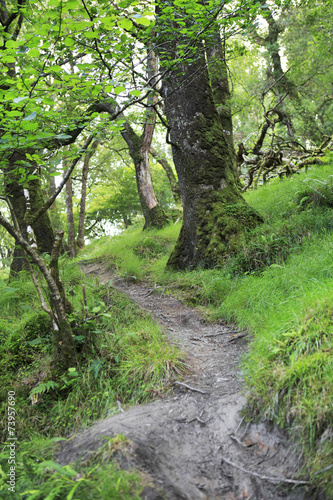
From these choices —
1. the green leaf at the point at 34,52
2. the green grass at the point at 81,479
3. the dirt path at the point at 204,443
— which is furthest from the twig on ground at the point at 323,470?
the green leaf at the point at 34,52

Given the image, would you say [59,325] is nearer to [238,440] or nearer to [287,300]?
[238,440]

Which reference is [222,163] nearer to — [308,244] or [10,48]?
[308,244]

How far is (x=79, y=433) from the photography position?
88.7 inches

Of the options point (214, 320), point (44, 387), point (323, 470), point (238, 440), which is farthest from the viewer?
point (214, 320)

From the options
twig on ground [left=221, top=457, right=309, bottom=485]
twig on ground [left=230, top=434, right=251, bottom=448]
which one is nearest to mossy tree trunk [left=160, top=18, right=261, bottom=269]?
twig on ground [left=230, top=434, right=251, bottom=448]

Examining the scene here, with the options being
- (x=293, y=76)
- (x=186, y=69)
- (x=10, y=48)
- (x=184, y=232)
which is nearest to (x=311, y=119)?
(x=293, y=76)

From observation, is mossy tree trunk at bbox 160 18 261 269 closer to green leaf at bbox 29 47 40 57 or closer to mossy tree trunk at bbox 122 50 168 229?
green leaf at bbox 29 47 40 57

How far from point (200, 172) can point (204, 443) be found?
14.1 feet

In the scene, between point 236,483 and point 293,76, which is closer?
point 236,483

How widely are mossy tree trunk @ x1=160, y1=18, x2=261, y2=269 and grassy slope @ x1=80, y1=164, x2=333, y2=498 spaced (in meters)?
0.48

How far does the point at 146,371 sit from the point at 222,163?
13.3ft

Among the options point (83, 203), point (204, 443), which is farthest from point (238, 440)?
point (83, 203)

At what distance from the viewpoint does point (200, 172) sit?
5297 mm

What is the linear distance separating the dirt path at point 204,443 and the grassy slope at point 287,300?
16 cm
